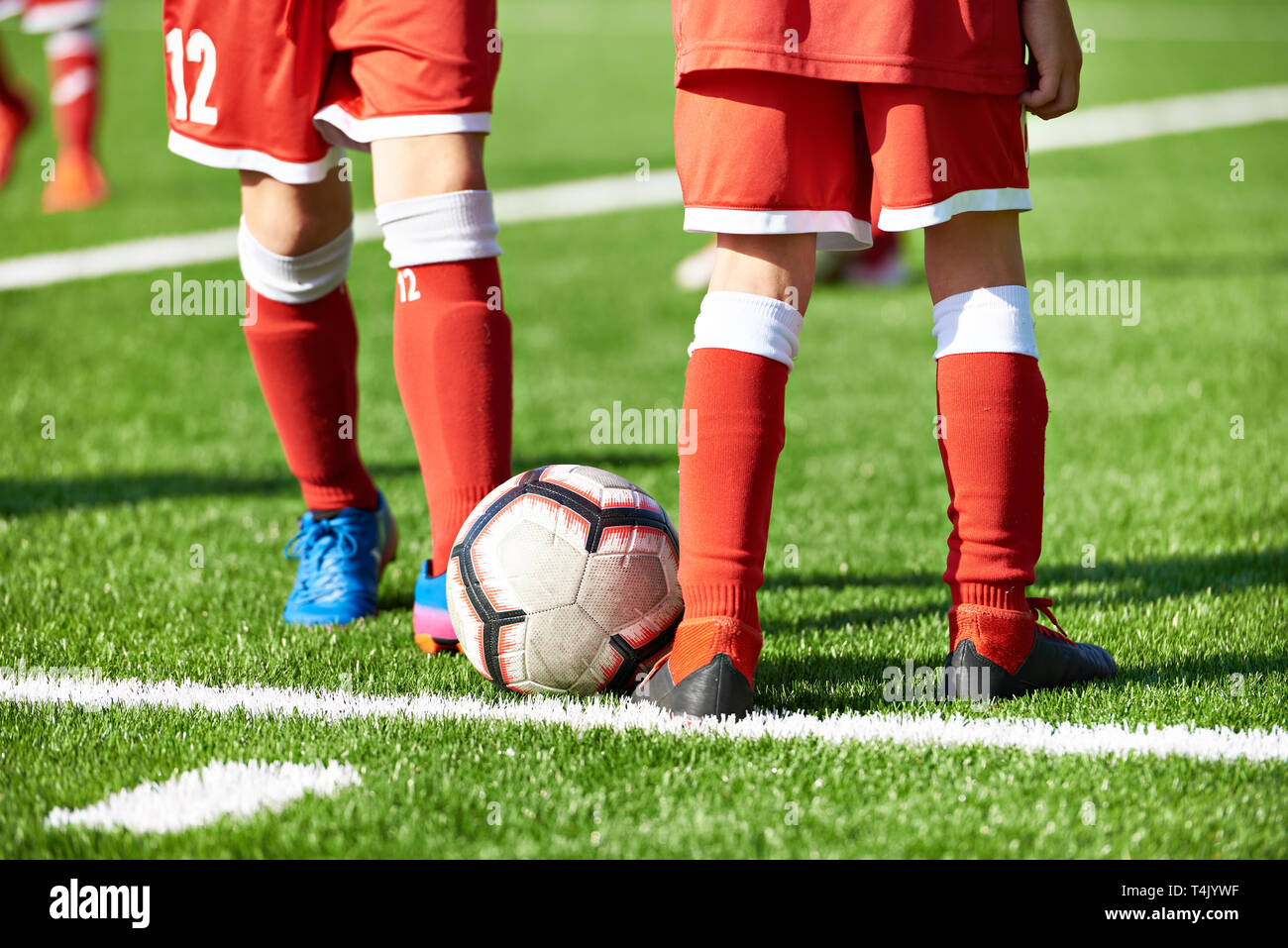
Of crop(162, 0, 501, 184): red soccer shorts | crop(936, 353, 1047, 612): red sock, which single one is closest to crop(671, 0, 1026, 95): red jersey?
crop(936, 353, 1047, 612): red sock

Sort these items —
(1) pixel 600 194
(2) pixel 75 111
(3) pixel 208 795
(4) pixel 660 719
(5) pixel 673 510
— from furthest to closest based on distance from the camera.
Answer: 1. (1) pixel 600 194
2. (2) pixel 75 111
3. (5) pixel 673 510
4. (4) pixel 660 719
5. (3) pixel 208 795

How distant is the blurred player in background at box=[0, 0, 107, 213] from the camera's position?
11070 mm

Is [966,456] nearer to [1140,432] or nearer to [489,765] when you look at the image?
[489,765]

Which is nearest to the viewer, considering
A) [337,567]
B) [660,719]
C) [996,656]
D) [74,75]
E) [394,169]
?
[660,719]

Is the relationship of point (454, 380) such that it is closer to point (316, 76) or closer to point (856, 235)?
point (316, 76)

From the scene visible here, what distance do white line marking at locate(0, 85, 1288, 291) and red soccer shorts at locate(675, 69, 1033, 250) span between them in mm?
6658

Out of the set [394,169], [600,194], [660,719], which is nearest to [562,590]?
[660,719]

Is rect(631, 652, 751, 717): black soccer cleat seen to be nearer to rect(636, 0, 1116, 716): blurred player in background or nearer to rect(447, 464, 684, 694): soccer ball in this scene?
rect(636, 0, 1116, 716): blurred player in background

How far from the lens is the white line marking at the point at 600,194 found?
29.3 ft

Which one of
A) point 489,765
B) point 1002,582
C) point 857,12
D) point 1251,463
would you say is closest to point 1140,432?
point 1251,463

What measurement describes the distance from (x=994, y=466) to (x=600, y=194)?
10.2 m

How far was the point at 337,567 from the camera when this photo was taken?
10.9 ft

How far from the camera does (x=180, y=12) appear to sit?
10.3 feet
